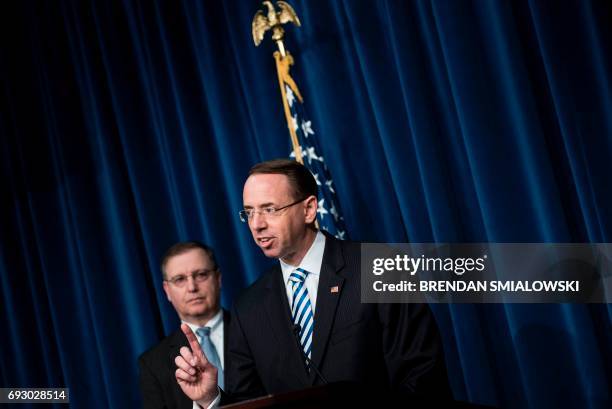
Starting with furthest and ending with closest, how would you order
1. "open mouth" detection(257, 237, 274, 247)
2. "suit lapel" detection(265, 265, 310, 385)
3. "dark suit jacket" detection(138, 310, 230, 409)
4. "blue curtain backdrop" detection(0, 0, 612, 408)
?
"dark suit jacket" detection(138, 310, 230, 409) → "blue curtain backdrop" detection(0, 0, 612, 408) → "open mouth" detection(257, 237, 274, 247) → "suit lapel" detection(265, 265, 310, 385)

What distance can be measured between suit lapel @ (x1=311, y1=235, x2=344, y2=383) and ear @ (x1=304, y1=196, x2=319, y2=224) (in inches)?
4.6

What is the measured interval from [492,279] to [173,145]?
217 centimetres

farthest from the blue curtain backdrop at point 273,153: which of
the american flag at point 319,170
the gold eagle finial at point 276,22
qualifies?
the gold eagle finial at point 276,22

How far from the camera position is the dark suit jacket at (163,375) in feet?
11.6

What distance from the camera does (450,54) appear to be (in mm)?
3635

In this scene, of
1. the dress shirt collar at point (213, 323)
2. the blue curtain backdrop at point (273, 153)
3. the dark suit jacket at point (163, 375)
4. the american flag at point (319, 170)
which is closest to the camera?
the blue curtain backdrop at point (273, 153)

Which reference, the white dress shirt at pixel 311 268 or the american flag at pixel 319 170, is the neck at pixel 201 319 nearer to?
the american flag at pixel 319 170

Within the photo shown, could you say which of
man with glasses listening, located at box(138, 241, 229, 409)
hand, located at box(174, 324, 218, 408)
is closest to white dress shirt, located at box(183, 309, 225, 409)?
man with glasses listening, located at box(138, 241, 229, 409)

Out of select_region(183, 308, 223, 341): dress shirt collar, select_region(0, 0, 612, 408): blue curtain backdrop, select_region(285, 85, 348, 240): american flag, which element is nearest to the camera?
select_region(0, 0, 612, 408): blue curtain backdrop

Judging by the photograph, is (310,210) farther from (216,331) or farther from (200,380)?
(216,331)

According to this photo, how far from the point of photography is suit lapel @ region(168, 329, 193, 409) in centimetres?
345

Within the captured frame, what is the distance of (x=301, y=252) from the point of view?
2855 mm

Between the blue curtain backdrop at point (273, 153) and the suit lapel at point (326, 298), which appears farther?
the blue curtain backdrop at point (273, 153)

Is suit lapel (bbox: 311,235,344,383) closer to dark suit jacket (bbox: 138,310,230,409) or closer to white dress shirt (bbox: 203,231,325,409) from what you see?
white dress shirt (bbox: 203,231,325,409)
